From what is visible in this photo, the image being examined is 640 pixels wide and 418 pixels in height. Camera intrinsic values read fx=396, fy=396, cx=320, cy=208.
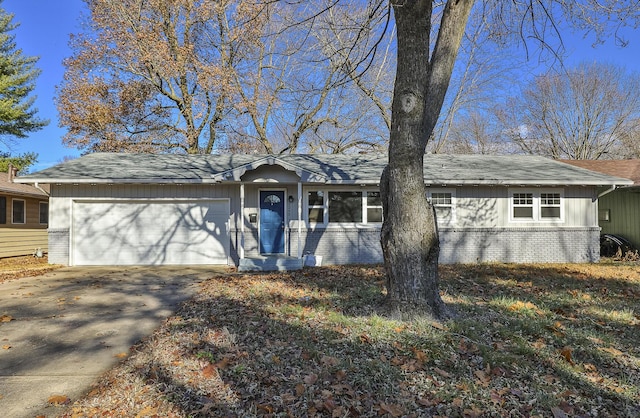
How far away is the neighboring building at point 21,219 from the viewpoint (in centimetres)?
1440

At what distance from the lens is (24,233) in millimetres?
15539

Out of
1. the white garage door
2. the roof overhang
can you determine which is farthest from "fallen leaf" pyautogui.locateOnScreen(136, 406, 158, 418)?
the white garage door

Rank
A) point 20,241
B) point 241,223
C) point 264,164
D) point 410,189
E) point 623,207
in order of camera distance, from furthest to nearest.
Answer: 1. point 20,241
2. point 623,207
3. point 241,223
4. point 264,164
5. point 410,189

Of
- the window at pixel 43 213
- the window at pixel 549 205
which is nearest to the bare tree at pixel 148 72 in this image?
the window at pixel 43 213

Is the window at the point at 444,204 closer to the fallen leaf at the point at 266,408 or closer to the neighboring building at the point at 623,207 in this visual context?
the neighboring building at the point at 623,207

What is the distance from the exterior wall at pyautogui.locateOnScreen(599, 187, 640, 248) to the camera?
48.0ft

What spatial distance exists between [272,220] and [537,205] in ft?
27.6

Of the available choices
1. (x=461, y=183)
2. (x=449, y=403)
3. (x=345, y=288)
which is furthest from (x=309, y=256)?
(x=449, y=403)

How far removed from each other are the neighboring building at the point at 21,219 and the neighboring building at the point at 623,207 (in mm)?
21464

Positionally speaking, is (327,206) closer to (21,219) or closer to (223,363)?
(223,363)

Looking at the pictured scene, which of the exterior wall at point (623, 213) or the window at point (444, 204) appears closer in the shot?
the window at point (444, 204)

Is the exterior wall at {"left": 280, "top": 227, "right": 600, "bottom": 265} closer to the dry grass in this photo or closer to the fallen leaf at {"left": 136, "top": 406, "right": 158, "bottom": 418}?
the dry grass

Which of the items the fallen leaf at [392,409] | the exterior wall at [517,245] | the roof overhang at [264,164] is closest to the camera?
the fallen leaf at [392,409]

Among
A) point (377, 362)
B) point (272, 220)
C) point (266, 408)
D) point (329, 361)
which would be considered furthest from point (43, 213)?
point (377, 362)
